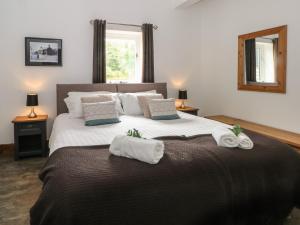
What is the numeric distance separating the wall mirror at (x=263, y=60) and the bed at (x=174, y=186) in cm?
155

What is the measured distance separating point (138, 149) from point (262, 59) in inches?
109

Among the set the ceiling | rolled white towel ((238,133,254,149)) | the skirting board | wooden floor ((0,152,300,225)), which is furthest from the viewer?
the ceiling

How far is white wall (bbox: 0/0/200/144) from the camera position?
12.2 ft

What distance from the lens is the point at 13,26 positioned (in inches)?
145

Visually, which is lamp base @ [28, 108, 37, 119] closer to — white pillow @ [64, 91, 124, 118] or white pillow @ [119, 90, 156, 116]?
white pillow @ [64, 91, 124, 118]

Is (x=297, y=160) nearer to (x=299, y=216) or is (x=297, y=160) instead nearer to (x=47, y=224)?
(x=299, y=216)

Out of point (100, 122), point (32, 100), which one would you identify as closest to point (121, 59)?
point (32, 100)

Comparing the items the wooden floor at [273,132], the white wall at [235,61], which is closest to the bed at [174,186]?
the wooden floor at [273,132]

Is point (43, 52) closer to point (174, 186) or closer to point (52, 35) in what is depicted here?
point (52, 35)

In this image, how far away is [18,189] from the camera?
267 cm

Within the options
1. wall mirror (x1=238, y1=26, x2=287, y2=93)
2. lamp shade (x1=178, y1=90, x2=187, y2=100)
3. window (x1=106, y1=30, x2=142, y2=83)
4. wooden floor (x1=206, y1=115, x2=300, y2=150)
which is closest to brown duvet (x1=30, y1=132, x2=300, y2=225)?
wooden floor (x1=206, y1=115, x2=300, y2=150)

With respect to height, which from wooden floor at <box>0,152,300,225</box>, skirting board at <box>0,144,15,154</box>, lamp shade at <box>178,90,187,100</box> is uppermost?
lamp shade at <box>178,90,187,100</box>

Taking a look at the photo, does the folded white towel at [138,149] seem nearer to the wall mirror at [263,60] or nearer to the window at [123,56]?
the wall mirror at [263,60]

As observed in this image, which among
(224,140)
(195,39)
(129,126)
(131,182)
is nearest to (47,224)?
(131,182)
